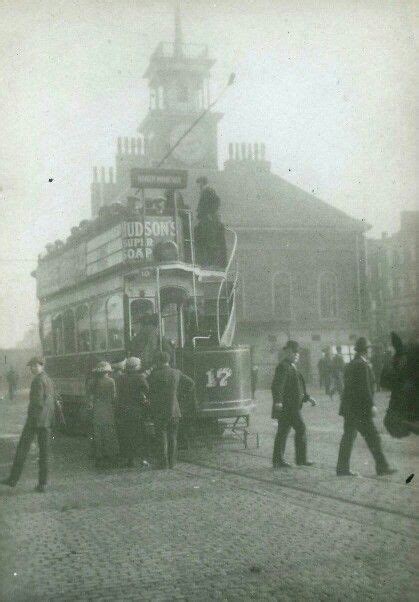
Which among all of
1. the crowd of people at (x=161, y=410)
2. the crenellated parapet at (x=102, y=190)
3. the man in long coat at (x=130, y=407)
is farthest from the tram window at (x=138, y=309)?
the crenellated parapet at (x=102, y=190)

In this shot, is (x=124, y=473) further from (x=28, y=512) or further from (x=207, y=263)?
(x=207, y=263)

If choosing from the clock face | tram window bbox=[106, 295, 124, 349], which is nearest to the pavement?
tram window bbox=[106, 295, 124, 349]

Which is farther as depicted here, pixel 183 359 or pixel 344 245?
pixel 344 245

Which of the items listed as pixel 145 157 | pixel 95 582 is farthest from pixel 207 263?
pixel 145 157

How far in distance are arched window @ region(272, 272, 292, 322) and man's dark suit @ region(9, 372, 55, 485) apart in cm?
2983

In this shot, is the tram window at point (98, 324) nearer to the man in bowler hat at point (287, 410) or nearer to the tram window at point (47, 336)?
the tram window at point (47, 336)

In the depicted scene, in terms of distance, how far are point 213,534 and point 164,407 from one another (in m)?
4.31

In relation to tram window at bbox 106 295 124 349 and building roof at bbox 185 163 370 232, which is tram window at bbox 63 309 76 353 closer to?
tram window at bbox 106 295 124 349

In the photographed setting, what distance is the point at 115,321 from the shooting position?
540 inches

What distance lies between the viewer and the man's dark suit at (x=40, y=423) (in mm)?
9391

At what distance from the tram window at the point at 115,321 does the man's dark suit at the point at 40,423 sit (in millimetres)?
3767

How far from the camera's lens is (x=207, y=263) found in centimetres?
1375

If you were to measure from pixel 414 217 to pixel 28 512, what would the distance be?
4842mm

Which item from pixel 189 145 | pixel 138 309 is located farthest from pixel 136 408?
pixel 189 145
